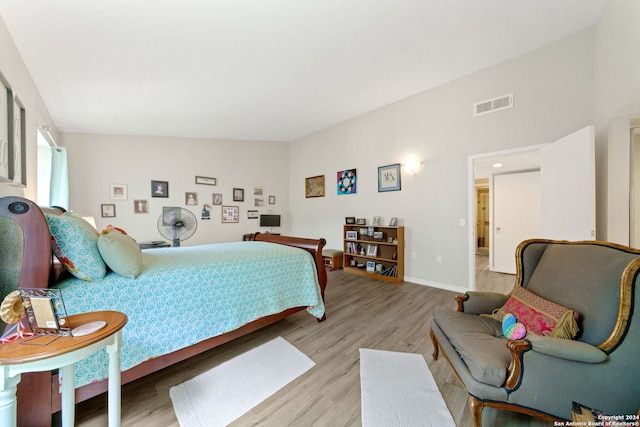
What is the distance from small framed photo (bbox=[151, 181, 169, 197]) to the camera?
15.4ft

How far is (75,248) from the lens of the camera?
1281 mm

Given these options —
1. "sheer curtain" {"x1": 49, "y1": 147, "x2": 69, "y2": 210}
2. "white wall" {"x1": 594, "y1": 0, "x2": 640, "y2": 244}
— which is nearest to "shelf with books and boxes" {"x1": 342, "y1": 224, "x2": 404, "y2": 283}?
"white wall" {"x1": 594, "y1": 0, "x2": 640, "y2": 244}

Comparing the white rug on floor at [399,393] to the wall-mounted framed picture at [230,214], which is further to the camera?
the wall-mounted framed picture at [230,214]

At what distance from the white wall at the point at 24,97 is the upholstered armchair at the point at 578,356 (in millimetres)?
3336

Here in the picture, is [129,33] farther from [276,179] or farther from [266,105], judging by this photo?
[276,179]

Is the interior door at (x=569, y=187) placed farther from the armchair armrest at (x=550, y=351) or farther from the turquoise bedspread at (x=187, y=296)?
the turquoise bedspread at (x=187, y=296)

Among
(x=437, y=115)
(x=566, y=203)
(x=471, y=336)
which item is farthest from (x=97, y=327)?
(x=437, y=115)

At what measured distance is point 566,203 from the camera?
2383 millimetres

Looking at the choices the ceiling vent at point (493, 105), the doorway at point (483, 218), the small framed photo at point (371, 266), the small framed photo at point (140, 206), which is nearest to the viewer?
the ceiling vent at point (493, 105)

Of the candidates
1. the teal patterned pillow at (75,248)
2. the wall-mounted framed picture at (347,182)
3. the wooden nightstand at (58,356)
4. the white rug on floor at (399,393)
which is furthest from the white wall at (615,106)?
the teal patterned pillow at (75,248)

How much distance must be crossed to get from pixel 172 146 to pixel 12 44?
2.74 m

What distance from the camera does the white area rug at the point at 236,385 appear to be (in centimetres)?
137

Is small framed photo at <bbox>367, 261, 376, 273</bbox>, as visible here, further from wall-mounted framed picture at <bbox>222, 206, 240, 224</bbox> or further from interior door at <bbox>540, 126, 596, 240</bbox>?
wall-mounted framed picture at <bbox>222, 206, 240, 224</bbox>

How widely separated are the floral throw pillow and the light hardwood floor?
52 cm
